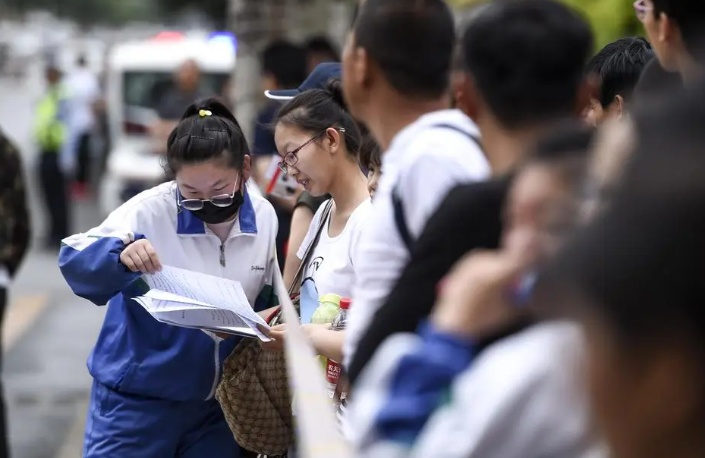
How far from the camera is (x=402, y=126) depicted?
221 centimetres

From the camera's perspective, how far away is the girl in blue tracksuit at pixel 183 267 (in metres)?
3.60

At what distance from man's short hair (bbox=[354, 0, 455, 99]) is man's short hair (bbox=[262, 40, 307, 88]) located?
4.86m

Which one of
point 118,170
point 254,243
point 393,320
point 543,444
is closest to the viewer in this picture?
point 543,444

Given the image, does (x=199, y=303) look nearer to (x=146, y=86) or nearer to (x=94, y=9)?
(x=146, y=86)

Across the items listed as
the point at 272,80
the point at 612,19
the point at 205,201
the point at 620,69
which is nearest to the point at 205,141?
the point at 205,201

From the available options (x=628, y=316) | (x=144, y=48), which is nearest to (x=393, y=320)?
(x=628, y=316)

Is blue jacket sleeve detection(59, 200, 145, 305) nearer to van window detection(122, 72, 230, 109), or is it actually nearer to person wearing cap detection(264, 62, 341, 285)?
person wearing cap detection(264, 62, 341, 285)

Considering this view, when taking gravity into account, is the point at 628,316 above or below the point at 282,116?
above

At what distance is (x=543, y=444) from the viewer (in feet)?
4.49

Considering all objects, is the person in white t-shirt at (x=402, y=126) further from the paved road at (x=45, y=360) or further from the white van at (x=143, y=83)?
the white van at (x=143, y=83)

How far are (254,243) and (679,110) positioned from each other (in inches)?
108

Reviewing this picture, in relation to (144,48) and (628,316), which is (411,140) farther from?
(144,48)

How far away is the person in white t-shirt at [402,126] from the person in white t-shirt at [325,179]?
1017mm

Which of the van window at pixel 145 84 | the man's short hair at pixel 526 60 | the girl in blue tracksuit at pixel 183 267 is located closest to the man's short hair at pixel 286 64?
the girl in blue tracksuit at pixel 183 267
